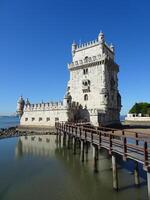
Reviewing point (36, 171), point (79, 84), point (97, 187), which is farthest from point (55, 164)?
point (79, 84)

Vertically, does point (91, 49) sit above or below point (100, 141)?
above

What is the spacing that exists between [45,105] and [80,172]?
101 ft

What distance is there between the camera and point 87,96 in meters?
46.2

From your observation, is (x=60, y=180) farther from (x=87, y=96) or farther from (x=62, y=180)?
(x=87, y=96)

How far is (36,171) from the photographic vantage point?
665 inches

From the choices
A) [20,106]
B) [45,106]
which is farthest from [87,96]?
[20,106]

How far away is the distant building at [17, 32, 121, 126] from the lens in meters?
42.6

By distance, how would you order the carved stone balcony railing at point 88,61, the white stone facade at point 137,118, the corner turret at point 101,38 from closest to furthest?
the carved stone balcony railing at point 88,61
the corner turret at point 101,38
the white stone facade at point 137,118

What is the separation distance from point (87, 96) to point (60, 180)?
3237 centimetres

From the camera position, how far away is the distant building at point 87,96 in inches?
1677

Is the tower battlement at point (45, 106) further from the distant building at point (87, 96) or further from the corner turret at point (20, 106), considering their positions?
the corner turret at point (20, 106)

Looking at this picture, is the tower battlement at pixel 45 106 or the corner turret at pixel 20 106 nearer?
the tower battlement at pixel 45 106

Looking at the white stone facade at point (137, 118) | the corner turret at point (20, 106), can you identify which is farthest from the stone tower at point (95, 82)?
the white stone facade at point (137, 118)

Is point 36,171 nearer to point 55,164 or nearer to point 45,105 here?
point 55,164
